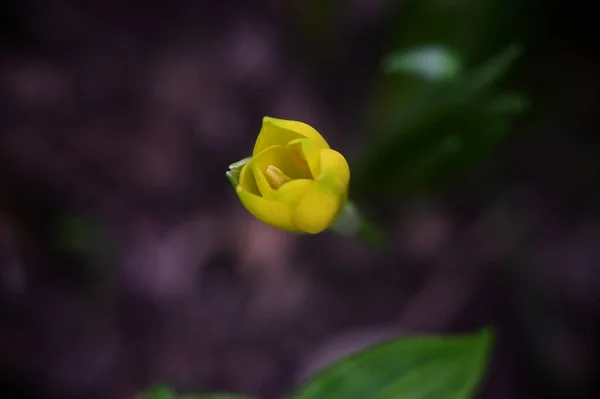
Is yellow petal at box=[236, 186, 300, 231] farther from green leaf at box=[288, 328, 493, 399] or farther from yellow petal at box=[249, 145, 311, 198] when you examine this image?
green leaf at box=[288, 328, 493, 399]

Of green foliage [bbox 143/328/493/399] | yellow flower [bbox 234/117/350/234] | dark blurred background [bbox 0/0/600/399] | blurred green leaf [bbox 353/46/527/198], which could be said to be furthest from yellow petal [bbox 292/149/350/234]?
dark blurred background [bbox 0/0/600/399]

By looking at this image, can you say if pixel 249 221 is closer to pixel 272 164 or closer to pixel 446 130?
pixel 446 130

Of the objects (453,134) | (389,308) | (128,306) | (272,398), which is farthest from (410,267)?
(128,306)

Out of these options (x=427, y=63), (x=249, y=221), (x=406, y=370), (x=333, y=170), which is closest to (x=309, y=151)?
(x=333, y=170)

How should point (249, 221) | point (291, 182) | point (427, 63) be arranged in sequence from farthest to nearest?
point (249, 221) → point (427, 63) → point (291, 182)

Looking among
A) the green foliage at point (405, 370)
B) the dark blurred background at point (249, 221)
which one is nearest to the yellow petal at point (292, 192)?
the green foliage at point (405, 370)

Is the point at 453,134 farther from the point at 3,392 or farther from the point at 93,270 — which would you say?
the point at 3,392

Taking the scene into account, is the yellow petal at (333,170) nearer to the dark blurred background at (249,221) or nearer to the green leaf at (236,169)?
the green leaf at (236,169)
